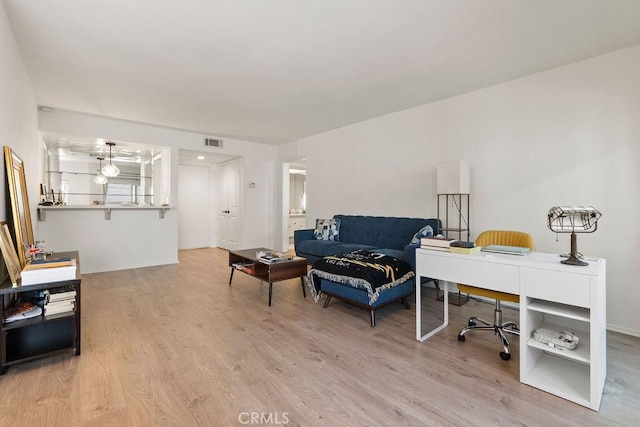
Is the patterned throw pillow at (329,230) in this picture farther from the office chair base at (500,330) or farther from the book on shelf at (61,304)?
the book on shelf at (61,304)

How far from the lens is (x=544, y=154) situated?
3086 mm

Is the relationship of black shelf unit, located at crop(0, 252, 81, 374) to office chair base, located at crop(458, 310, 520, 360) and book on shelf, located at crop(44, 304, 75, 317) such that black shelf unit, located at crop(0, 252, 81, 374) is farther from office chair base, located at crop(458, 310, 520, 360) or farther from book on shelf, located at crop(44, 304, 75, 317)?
office chair base, located at crop(458, 310, 520, 360)

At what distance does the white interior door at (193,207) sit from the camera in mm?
7078

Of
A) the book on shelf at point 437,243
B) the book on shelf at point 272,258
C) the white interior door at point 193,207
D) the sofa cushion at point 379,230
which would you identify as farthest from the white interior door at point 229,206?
the book on shelf at point 437,243

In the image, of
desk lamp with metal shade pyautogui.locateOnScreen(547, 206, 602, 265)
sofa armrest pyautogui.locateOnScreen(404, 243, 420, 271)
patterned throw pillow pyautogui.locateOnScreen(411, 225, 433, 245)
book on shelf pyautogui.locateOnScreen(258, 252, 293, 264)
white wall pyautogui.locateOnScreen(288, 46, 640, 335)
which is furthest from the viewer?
patterned throw pillow pyautogui.locateOnScreen(411, 225, 433, 245)

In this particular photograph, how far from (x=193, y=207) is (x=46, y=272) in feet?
17.7

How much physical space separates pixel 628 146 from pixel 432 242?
6.64ft

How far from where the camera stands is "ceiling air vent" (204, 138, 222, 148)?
5832mm

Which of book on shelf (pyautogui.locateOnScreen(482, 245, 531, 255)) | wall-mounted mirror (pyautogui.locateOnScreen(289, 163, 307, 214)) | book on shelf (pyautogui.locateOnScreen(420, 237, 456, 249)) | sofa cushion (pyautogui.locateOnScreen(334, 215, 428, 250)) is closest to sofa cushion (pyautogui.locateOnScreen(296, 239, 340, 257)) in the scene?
sofa cushion (pyautogui.locateOnScreen(334, 215, 428, 250))

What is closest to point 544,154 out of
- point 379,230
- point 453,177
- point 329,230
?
point 453,177

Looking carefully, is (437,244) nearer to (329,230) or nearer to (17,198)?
(329,230)

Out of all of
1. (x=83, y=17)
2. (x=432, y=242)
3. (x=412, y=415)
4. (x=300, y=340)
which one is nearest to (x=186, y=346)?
(x=300, y=340)

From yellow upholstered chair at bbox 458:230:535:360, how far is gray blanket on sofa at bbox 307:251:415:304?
2.03 ft

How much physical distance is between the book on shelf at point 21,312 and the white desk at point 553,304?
9.59ft
